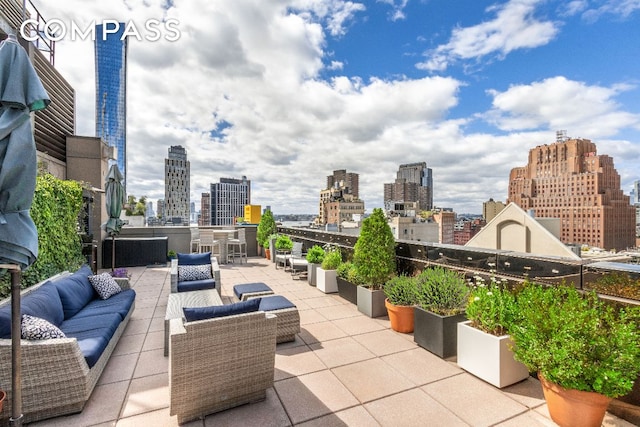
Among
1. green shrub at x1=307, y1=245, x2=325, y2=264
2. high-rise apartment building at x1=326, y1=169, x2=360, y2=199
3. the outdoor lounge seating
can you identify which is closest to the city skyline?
green shrub at x1=307, y1=245, x2=325, y2=264

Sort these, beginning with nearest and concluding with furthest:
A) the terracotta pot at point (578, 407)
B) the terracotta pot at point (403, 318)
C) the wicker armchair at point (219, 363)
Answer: the terracotta pot at point (578, 407) → the wicker armchair at point (219, 363) → the terracotta pot at point (403, 318)

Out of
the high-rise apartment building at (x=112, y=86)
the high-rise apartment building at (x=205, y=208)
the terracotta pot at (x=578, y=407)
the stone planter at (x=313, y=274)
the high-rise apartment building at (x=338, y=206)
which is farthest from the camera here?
the high-rise apartment building at (x=205, y=208)

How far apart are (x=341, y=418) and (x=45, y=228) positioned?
6394 millimetres

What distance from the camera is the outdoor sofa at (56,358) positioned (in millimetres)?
2164

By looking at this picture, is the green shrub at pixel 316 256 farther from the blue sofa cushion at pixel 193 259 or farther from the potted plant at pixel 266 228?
the potted plant at pixel 266 228

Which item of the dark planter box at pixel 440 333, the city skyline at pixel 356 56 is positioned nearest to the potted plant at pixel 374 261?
the city skyline at pixel 356 56

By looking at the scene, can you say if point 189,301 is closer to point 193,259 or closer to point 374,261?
point 193,259

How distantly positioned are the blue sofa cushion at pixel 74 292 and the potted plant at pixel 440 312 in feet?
15.1

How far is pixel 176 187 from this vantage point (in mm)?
86062

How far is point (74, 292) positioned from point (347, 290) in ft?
14.3

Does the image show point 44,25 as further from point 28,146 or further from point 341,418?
point 341,418

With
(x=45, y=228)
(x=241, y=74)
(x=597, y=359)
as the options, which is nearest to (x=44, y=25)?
(x=241, y=74)

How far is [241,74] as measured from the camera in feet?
27.1

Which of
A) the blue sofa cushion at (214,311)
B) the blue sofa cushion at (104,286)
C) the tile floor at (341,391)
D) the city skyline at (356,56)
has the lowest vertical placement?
the tile floor at (341,391)
